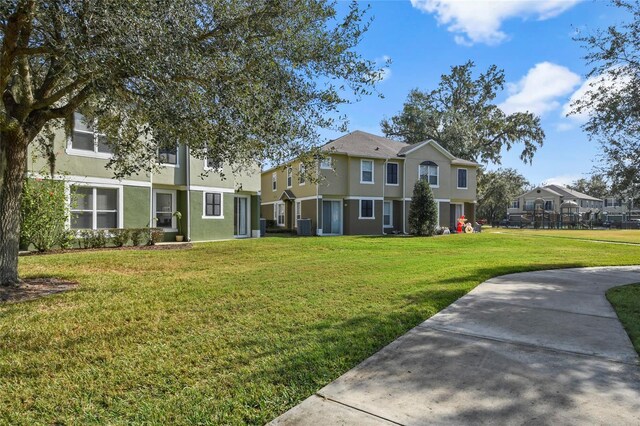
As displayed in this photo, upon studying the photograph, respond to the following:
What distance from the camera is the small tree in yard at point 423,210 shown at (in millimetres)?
22422

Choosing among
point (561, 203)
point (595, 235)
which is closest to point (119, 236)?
point (595, 235)

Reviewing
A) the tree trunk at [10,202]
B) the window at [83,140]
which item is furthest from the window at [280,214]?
the tree trunk at [10,202]

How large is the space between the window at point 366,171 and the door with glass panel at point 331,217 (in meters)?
2.32

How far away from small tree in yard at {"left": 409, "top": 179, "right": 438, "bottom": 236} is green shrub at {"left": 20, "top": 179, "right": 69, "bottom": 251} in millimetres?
17348

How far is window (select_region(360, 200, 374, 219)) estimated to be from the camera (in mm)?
25856

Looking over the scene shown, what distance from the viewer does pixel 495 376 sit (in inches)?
136

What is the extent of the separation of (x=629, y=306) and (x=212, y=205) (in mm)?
16852

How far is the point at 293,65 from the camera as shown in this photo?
6.90m

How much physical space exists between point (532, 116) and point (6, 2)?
46.5m

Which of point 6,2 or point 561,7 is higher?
point 561,7

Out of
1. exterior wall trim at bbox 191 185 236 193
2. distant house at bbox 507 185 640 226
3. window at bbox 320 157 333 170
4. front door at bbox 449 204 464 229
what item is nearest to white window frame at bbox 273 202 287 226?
window at bbox 320 157 333 170

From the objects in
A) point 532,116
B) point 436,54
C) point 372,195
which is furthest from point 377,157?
point 532,116

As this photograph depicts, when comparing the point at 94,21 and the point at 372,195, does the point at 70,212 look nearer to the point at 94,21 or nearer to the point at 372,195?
the point at 94,21

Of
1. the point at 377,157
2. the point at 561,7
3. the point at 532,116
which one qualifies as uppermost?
the point at 532,116
